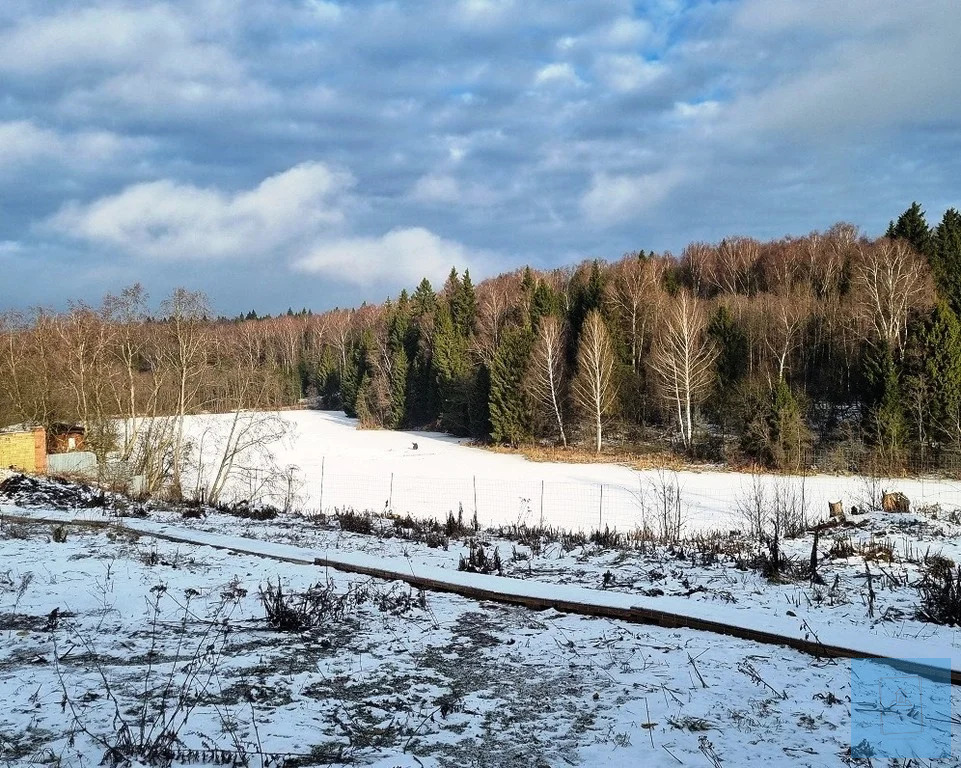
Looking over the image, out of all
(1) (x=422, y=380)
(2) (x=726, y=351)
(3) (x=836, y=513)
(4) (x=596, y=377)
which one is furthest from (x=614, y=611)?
(1) (x=422, y=380)

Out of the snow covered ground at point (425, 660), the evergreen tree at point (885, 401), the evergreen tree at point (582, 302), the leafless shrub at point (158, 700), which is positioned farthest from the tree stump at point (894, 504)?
the evergreen tree at point (582, 302)

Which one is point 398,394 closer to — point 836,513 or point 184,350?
point 184,350

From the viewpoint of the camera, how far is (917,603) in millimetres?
6582

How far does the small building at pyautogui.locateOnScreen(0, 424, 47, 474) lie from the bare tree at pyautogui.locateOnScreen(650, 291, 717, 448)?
32.2 metres

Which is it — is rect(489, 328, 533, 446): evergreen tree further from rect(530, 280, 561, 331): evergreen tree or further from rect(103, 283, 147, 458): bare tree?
rect(103, 283, 147, 458): bare tree

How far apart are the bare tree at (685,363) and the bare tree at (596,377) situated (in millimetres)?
3105

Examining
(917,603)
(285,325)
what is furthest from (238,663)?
(285,325)

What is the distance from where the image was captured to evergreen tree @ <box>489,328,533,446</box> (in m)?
49.6

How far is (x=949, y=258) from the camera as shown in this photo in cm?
4388

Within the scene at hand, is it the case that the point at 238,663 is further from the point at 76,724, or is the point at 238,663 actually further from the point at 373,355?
the point at 373,355

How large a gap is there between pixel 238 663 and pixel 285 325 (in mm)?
116037

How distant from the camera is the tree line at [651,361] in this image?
1185 inches

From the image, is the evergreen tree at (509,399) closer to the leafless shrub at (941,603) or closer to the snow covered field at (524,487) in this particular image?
the snow covered field at (524,487)

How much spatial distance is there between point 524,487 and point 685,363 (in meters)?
15.8
